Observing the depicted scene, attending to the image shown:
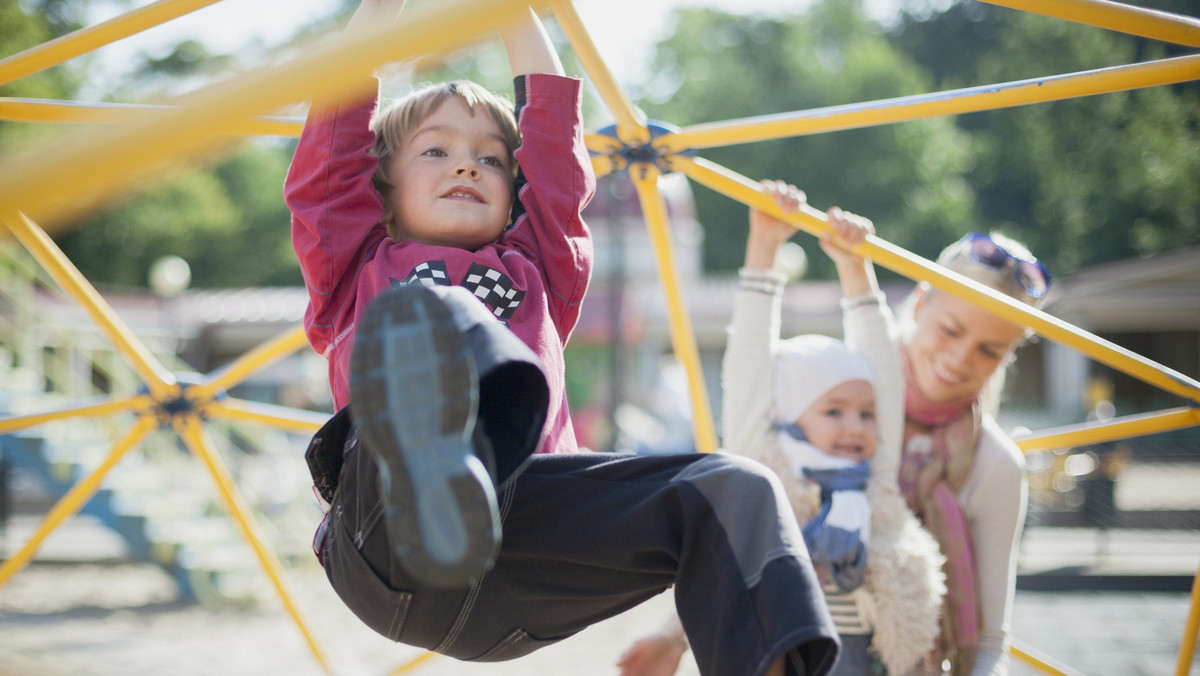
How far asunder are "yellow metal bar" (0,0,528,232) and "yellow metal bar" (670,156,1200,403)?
1105 mm

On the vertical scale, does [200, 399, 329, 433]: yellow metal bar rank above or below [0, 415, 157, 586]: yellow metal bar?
below

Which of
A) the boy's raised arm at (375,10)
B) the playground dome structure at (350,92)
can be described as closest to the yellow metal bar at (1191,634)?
the playground dome structure at (350,92)

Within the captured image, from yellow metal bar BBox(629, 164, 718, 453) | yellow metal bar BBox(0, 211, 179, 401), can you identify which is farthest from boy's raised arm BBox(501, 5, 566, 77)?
yellow metal bar BBox(0, 211, 179, 401)

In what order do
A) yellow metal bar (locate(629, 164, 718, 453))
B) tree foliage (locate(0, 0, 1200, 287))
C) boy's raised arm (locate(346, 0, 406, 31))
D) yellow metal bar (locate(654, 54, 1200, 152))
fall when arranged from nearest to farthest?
boy's raised arm (locate(346, 0, 406, 31)) → yellow metal bar (locate(654, 54, 1200, 152)) → yellow metal bar (locate(629, 164, 718, 453)) → tree foliage (locate(0, 0, 1200, 287))

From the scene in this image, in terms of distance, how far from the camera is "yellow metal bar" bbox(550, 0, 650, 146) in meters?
1.96

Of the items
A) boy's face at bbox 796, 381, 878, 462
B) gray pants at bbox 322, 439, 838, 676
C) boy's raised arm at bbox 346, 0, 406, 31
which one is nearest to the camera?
gray pants at bbox 322, 439, 838, 676

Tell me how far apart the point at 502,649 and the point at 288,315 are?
49.6 feet

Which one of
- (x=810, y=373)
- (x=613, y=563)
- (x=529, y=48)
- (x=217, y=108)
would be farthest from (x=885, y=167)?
(x=217, y=108)

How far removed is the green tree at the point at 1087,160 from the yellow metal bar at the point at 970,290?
69.4ft

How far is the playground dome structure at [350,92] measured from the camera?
78cm

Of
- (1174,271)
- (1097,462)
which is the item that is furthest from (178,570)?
(1174,271)

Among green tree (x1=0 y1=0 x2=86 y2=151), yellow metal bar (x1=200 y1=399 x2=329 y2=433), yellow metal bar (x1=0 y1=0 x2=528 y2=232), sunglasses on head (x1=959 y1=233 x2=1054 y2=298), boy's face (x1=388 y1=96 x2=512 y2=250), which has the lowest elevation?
sunglasses on head (x1=959 y1=233 x2=1054 y2=298)

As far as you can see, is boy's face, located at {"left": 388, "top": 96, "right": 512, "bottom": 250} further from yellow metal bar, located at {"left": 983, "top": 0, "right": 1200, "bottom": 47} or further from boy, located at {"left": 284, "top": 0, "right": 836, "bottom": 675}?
yellow metal bar, located at {"left": 983, "top": 0, "right": 1200, "bottom": 47}

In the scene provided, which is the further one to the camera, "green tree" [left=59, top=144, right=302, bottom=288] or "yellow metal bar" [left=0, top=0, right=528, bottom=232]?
"green tree" [left=59, top=144, right=302, bottom=288]
